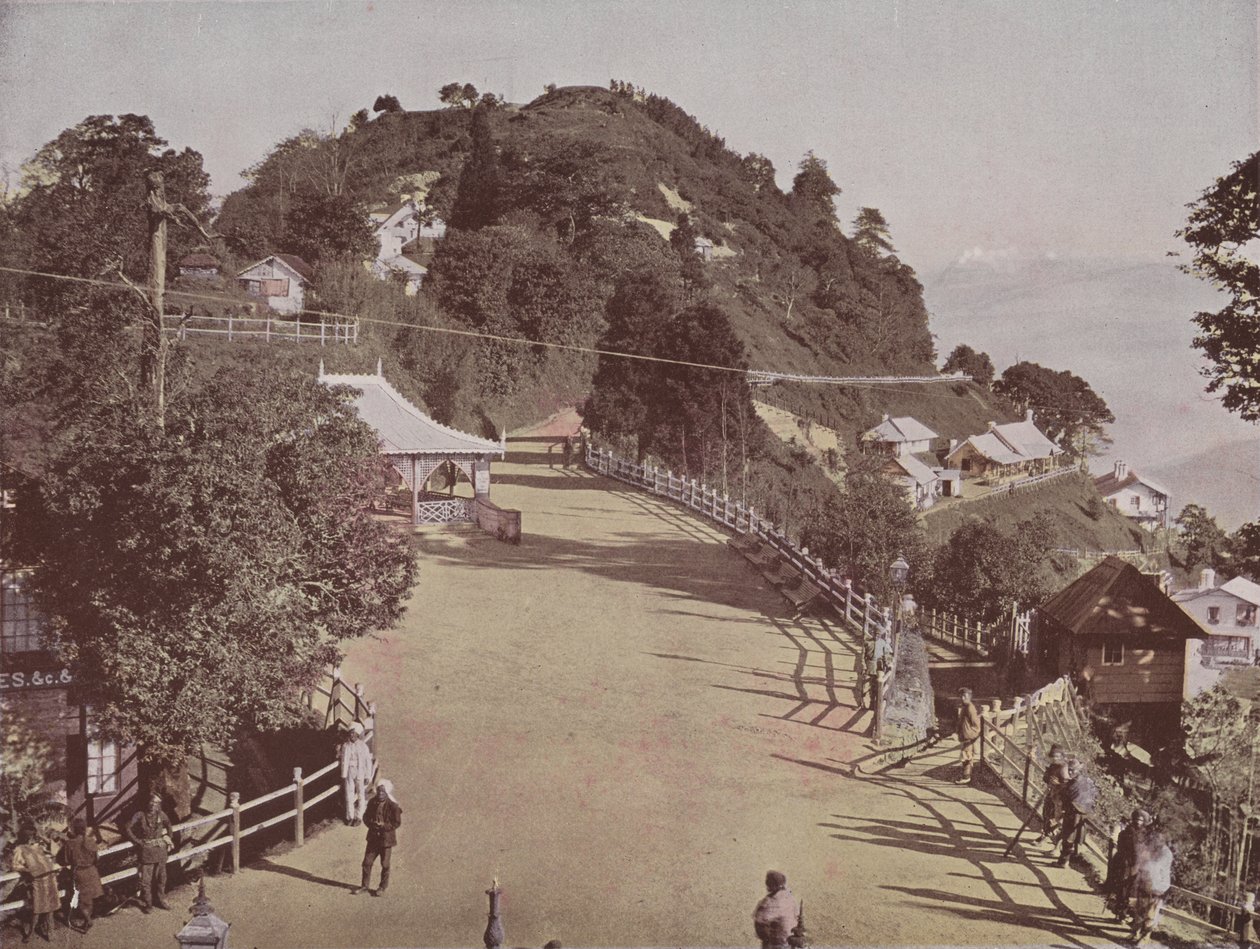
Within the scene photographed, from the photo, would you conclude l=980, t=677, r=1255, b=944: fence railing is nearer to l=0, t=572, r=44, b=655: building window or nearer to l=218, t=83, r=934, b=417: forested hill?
l=218, t=83, r=934, b=417: forested hill

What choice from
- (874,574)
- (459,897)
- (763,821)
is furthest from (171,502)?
(874,574)

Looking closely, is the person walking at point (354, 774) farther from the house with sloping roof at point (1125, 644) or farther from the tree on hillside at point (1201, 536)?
the tree on hillside at point (1201, 536)

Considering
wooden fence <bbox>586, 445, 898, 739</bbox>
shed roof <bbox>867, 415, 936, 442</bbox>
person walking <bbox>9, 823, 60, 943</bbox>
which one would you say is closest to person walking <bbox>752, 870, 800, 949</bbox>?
wooden fence <bbox>586, 445, 898, 739</bbox>

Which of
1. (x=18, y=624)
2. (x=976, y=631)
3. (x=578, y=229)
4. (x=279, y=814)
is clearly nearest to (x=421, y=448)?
(x=279, y=814)

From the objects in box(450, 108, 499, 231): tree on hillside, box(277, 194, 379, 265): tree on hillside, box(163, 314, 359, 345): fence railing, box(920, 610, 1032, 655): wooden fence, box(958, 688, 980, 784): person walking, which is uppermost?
box(450, 108, 499, 231): tree on hillside

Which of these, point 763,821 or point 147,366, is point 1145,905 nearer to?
point 763,821

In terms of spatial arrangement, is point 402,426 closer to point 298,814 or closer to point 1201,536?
point 298,814

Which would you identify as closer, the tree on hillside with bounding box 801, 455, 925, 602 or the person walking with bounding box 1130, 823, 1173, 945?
the person walking with bounding box 1130, 823, 1173, 945

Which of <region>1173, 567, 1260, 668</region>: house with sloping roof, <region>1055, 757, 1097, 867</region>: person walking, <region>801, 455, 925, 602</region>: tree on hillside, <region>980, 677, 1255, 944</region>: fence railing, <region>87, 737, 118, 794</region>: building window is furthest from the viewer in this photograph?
<region>801, 455, 925, 602</region>: tree on hillside
